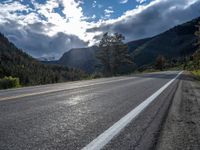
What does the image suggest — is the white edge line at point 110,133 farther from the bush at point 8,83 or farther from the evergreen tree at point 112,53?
the evergreen tree at point 112,53

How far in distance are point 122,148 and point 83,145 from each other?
452 millimetres

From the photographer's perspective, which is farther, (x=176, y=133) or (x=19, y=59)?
(x=19, y=59)

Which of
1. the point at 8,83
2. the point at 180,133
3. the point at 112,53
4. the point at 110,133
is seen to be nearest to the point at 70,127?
the point at 110,133

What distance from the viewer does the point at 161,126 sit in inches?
204

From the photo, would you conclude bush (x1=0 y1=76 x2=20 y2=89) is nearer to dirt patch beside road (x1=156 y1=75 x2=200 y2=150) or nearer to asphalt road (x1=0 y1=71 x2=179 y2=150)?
asphalt road (x1=0 y1=71 x2=179 y2=150)

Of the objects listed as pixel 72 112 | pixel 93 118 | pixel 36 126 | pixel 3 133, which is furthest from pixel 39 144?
pixel 72 112

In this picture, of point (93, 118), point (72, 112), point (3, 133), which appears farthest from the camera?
point (72, 112)

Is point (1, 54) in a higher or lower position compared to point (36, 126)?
higher

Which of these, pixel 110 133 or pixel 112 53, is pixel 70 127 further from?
pixel 112 53

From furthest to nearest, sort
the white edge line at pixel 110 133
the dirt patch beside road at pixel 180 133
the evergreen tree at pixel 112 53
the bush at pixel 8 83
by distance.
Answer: the evergreen tree at pixel 112 53
the bush at pixel 8 83
the dirt patch beside road at pixel 180 133
the white edge line at pixel 110 133

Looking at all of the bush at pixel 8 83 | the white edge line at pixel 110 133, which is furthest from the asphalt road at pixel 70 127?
the bush at pixel 8 83

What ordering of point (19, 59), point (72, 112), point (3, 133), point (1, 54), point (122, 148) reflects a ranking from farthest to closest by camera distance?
point (19, 59) → point (1, 54) → point (72, 112) → point (3, 133) → point (122, 148)

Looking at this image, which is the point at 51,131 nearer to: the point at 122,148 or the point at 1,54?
the point at 122,148

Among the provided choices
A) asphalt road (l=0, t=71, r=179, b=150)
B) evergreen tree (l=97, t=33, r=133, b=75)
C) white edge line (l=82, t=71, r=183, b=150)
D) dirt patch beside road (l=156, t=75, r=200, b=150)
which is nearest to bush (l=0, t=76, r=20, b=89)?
asphalt road (l=0, t=71, r=179, b=150)
